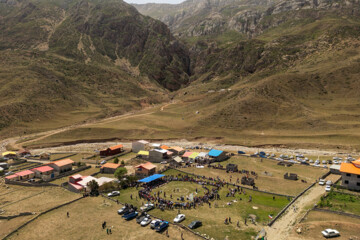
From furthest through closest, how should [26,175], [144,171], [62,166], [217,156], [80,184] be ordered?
1. [217,156]
2. [62,166]
3. [144,171]
4. [26,175]
5. [80,184]

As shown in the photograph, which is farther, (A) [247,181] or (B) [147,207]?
(A) [247,181]

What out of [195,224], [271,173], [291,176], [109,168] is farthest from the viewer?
[109,168]

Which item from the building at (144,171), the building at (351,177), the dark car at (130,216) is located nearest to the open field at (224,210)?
the dark car at (130,216)

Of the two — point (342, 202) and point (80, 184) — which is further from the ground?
point (342, 202)

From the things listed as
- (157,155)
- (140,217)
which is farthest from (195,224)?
(157,155)

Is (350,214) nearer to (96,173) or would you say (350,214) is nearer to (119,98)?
(96,173)

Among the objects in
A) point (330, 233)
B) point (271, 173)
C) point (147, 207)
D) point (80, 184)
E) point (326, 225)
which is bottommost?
point (271, 173)

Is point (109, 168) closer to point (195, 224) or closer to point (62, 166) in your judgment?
point (62, 166)

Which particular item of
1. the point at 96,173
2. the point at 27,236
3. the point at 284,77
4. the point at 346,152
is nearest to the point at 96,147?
the point at 96,173
